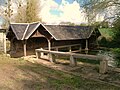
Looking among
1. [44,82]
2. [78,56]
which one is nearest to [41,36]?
[78,56]

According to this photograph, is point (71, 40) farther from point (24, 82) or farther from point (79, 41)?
point (24, 82)

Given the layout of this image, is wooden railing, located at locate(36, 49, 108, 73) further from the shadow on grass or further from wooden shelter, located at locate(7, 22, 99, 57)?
wooden shelter, located at locate(7, 22, 99, 57)

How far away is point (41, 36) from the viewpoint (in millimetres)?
22984

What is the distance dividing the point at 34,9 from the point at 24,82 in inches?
1366

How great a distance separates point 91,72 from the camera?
39.1 ft

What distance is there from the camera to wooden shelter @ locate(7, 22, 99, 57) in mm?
22289

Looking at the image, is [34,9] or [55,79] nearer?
[55,79]

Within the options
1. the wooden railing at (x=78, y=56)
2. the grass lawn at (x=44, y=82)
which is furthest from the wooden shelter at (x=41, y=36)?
the grass lawn at (x=44, y=82)

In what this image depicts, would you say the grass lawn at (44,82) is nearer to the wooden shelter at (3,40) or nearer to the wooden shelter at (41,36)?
the wooden shelter at (41,36)

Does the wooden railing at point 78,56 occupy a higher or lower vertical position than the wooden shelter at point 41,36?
lower

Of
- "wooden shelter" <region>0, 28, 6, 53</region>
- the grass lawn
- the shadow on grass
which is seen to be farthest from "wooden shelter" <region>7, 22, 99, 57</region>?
the shadow on grass

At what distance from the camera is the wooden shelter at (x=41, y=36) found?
2229cm

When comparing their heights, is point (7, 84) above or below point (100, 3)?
below

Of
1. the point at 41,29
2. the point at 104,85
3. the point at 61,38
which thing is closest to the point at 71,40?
the point at 61,38
